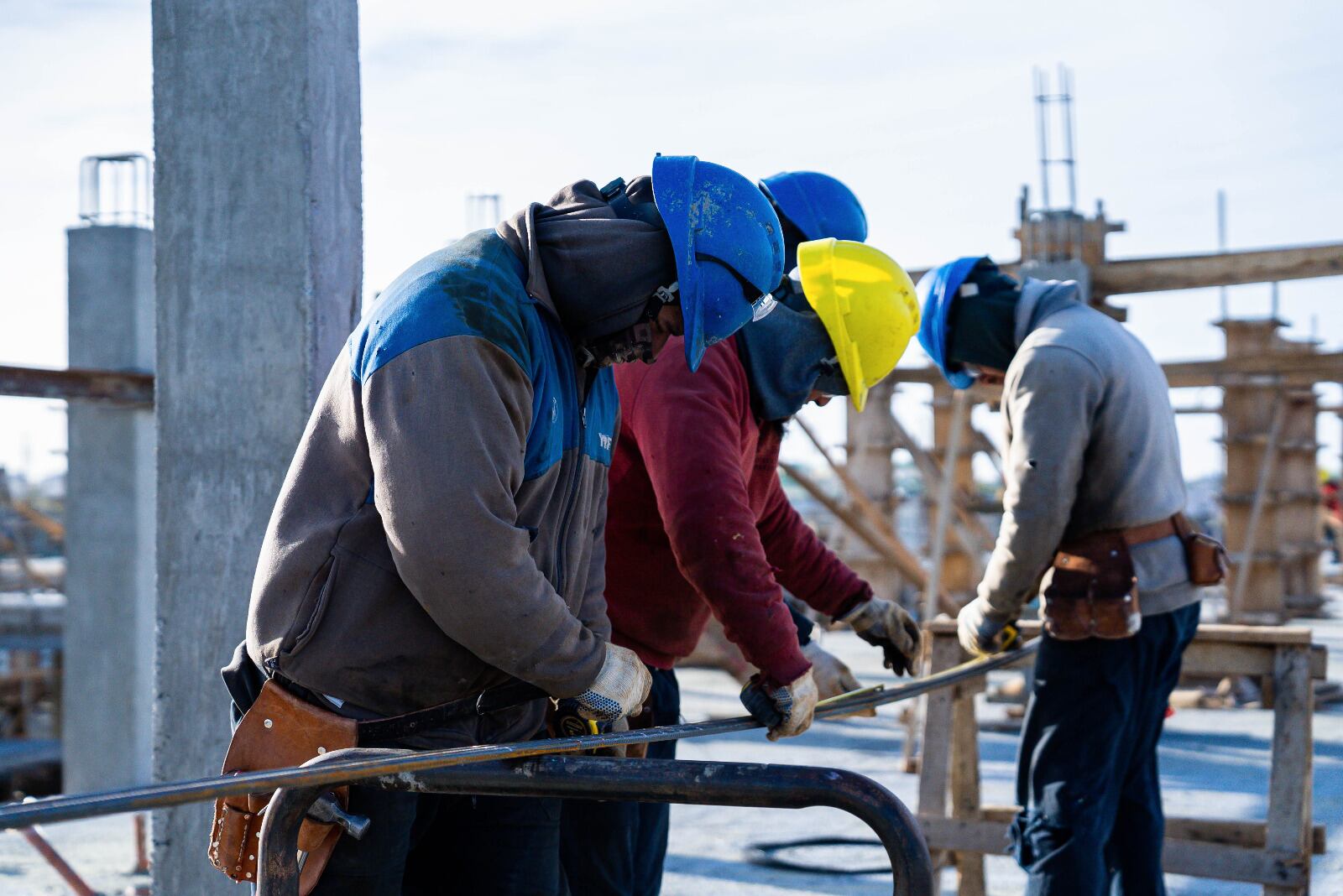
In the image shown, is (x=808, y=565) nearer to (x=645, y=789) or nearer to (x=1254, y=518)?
(x=645, y=789)

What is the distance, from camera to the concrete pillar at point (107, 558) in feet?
29.3

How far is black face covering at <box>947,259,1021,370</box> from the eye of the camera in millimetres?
4199

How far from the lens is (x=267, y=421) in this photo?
341cm

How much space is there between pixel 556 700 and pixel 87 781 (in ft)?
25.4

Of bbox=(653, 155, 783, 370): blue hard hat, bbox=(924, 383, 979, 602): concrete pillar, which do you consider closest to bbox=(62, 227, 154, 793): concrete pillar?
bbox=(653, 155, 783, 370): blue hard hat

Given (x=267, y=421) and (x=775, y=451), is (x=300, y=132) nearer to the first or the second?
(x=267, y=421)

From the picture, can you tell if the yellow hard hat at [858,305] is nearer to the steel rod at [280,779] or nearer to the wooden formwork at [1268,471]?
the steel rod at [280,779]

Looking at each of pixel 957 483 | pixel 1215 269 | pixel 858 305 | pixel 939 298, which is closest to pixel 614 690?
pixel 858 305

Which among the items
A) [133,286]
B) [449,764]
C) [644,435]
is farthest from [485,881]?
[133,286]

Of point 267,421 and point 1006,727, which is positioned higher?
point 267,421

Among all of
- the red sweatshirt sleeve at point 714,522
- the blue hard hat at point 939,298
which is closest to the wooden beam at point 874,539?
the blue hard hat at point 939,298

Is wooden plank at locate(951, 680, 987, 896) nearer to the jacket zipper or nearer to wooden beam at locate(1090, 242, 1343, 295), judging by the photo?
the jacket zipper

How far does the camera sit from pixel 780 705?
120 inches

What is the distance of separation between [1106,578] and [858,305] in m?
1.14
